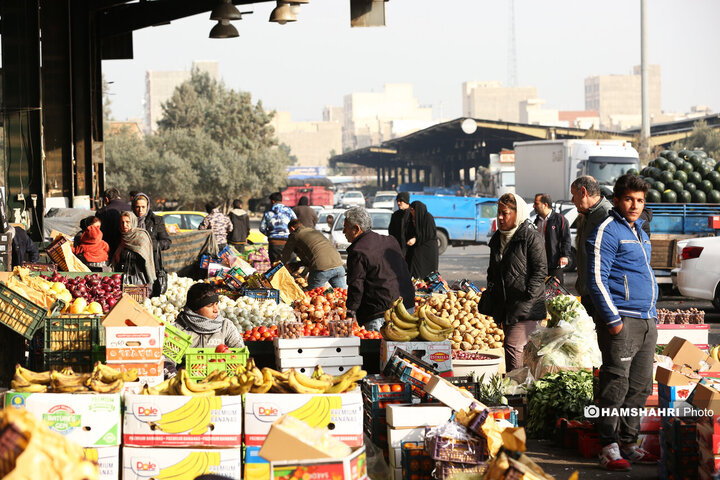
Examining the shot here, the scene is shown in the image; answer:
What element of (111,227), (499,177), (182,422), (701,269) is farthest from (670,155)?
(499,177)

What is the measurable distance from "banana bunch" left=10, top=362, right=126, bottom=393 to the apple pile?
3769 millimetres

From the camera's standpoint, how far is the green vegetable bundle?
23.6ft

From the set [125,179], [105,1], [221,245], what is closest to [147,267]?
[221,245]

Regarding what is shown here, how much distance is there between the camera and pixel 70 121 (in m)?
18.2

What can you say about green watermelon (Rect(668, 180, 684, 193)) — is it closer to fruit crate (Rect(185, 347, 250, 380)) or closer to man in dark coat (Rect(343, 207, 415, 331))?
man in dark coat (Rect(343, 207, 415, 331))

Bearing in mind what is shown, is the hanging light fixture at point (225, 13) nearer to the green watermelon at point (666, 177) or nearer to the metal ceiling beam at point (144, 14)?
the metal ceiling beam at point (144, 14)

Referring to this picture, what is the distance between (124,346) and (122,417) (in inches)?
35.5

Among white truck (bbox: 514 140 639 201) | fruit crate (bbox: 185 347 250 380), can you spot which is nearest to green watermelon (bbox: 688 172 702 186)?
white truck (bbox: 514 140 639 201)

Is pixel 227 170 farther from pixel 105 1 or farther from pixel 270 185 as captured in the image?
pixel 105 1

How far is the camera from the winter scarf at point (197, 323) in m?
6.94

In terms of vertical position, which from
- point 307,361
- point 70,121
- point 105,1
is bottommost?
point 307,361

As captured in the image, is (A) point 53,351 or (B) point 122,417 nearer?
(B) point 122,417

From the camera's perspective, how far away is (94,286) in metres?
9.57

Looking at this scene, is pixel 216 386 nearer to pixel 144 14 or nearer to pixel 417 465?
pixel 417 465
